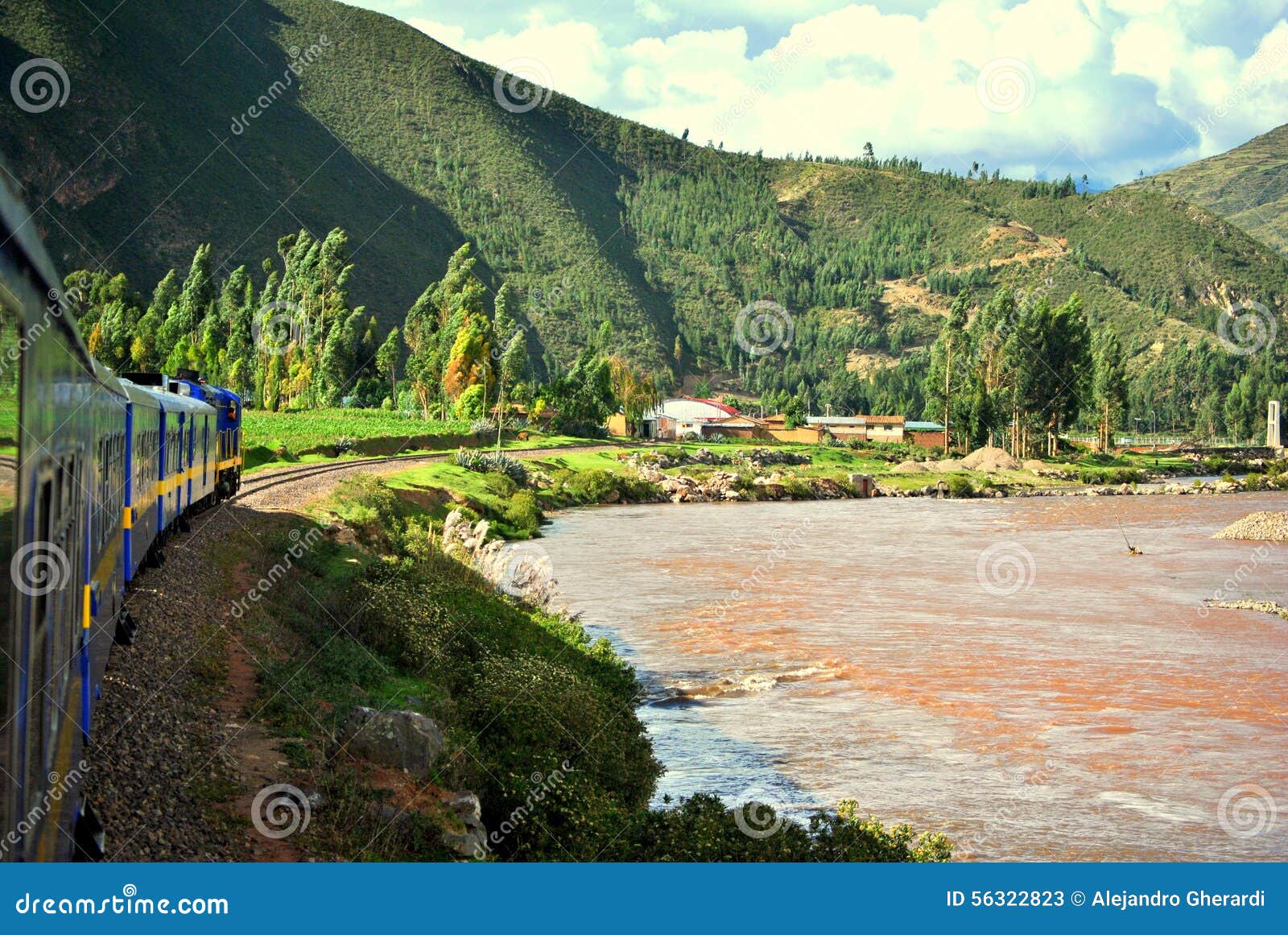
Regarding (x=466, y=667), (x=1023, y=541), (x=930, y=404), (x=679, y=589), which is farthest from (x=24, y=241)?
(x=930, y=404)

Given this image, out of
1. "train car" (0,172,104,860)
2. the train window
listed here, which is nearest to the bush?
"train car" (0,172,104,860)

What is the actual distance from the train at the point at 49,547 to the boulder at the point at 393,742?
96.5 inches

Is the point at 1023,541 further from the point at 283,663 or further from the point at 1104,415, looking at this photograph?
the point at 1104,415

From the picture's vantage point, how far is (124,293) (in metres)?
110

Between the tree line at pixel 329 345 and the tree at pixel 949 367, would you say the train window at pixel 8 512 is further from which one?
the tree at pixel 949 367

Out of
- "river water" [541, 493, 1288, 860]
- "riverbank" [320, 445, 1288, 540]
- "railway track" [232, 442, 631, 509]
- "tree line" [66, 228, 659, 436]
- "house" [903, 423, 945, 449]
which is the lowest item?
"river water" [541, 493, 1288, 860]

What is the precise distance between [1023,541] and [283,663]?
1519 inches

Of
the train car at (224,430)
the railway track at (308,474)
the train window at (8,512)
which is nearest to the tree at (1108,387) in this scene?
the railway track at (308,474)

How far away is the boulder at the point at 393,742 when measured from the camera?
A: 37.8 feet

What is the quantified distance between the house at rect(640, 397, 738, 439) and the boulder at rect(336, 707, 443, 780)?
369ft

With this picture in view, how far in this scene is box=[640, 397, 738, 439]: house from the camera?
13012 cm

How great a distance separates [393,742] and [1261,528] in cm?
4682

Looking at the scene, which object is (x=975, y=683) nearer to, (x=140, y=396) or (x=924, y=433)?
(x=140, y=396)

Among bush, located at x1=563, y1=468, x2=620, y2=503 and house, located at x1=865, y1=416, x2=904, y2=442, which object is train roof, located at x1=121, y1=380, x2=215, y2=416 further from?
house, located at x1=865, y1=416, x2=904, y2=442
